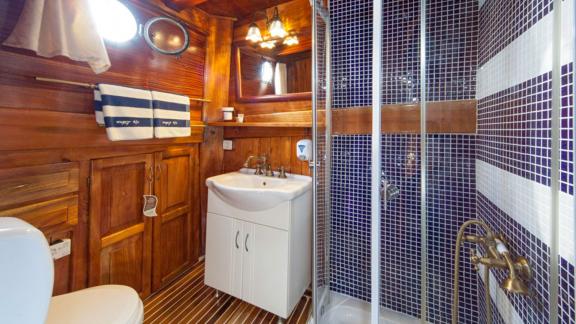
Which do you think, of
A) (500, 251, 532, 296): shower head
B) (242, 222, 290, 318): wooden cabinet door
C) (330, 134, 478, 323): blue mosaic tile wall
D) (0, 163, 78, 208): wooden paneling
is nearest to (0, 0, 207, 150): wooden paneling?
(0, 163, 78, 208): wooden paneling

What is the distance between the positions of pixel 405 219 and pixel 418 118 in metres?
0.57

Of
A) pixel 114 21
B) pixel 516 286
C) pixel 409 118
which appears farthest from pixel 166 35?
pixel 516 286

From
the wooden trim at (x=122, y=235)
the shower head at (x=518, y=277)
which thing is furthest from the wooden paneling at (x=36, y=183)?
the shower head at (x=518, y=277)

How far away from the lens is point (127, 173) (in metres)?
1.57

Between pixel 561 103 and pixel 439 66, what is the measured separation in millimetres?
756

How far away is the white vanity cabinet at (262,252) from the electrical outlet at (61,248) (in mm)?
737

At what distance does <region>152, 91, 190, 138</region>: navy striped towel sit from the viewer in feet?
5.20

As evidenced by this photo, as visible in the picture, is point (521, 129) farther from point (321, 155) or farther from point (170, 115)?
point (170, 115)

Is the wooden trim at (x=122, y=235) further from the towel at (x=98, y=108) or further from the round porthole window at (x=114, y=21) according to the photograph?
the round porthole window at (x=114, y=21)

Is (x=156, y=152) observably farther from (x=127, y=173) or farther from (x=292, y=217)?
(x=292, y=217)

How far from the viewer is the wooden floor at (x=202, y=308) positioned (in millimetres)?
1519

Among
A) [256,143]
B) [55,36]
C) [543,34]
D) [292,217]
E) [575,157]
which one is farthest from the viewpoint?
[256,143]

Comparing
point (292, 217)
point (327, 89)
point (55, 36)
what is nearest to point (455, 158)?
point (327, 89)

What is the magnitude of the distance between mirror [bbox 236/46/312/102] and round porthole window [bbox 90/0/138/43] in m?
0.79
